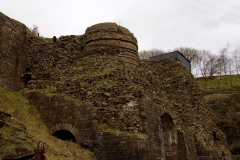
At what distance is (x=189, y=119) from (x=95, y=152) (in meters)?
8.31

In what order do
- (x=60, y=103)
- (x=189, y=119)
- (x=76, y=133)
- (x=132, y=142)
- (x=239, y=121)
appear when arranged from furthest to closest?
(x=239, y=121) < (x=189, y=119) < (x=60, y=103) < (x=76, y=133) < (x=132, y=142)

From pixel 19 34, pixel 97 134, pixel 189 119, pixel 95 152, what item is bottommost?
pixel 95 152

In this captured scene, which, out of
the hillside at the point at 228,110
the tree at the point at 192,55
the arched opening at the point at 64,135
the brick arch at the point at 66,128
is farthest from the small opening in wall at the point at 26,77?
the tree at the point at 192,55

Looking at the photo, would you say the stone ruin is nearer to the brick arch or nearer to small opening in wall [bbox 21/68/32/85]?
the brick arch

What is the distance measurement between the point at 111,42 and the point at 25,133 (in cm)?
689

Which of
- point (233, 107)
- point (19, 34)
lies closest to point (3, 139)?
point (19, 34)

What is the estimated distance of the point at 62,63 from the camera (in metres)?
14.9

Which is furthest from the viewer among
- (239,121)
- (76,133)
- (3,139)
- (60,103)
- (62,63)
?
(239,121)

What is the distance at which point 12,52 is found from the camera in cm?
1440

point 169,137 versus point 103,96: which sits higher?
point 103,96

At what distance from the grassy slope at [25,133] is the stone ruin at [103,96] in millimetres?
488

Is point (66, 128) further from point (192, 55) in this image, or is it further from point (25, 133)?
point (192, 55)

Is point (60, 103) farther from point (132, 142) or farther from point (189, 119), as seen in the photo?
point (189, 119)

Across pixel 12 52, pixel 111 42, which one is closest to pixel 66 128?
pixel 12 52
